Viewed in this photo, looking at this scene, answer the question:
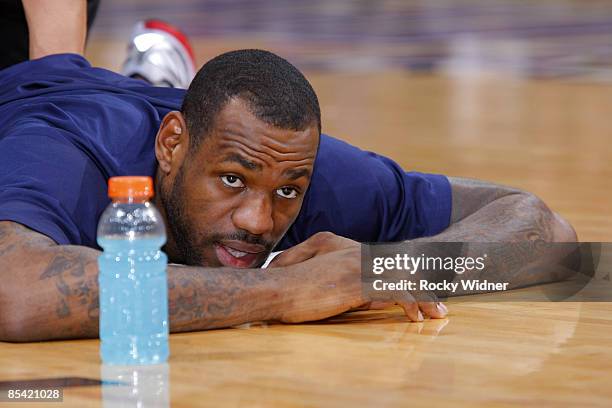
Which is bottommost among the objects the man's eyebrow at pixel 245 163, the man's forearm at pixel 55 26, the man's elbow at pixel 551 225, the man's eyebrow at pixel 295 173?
the man's elbow at pixel 551 225

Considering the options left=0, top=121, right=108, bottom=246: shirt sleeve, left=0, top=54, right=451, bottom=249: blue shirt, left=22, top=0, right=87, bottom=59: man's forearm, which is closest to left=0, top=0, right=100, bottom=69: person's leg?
left=22, top=0, right=87, bottom=59: man's forearm

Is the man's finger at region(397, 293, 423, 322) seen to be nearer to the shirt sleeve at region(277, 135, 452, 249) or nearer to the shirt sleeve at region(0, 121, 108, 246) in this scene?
the shirt sleeve at region(277, 135, 452, 249)

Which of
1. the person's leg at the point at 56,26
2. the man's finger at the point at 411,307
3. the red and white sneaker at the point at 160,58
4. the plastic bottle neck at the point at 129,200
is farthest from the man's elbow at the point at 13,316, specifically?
the red and white sneaker at the point at 160,58

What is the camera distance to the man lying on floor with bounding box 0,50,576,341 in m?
3.72

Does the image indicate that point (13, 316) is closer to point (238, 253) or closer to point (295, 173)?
point (238, 253)

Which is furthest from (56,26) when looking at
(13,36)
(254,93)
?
(254,93)

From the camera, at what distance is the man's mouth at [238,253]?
13.4 ft

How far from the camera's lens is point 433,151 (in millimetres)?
8117

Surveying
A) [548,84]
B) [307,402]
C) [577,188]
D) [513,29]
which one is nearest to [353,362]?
[307,402]

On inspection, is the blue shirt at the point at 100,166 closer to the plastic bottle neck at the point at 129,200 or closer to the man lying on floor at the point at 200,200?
the man lying on floor at the point at 200,200

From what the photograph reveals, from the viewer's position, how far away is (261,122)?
4059 millimetres

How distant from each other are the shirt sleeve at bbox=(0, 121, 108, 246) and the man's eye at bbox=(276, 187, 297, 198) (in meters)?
0.51

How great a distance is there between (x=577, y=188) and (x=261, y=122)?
3186 millimetres

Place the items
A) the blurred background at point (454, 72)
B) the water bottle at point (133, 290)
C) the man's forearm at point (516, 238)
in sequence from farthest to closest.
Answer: the blurred background at point (454, 72), the man's forearm at point (516, 238), the water bottle at point (133, 290)
